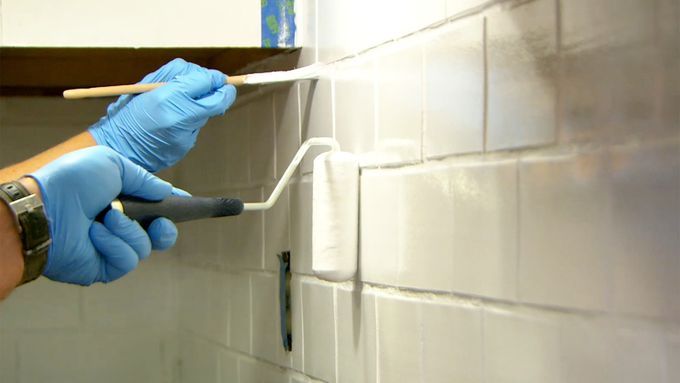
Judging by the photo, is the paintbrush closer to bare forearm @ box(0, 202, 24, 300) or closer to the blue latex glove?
the blue latex glove

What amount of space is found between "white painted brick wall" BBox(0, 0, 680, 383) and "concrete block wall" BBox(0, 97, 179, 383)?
706 mm

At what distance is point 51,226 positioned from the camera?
1.00 metres

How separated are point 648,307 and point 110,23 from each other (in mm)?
1064

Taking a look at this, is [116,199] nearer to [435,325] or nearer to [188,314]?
[435,325]

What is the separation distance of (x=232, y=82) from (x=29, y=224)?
50cm

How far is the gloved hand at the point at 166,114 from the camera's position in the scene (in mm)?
1328

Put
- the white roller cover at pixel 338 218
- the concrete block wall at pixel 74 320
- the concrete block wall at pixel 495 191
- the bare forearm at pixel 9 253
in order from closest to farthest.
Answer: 1. the concrete block wall at pixel 495 191
2. the bare forearm at pixel 9 253
3. the white roller cover at pixel 338 218
4. the concrete block wall at pixel 74 320

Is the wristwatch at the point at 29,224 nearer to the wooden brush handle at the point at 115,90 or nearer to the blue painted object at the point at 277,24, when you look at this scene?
the wooden brush handle at the point at 115,90

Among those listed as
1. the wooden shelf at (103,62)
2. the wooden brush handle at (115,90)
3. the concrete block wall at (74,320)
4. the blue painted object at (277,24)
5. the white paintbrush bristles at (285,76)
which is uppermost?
the blue painted object at (277,24)

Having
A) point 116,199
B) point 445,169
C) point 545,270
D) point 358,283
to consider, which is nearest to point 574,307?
point 545,270

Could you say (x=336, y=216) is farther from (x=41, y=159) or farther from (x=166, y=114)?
(x=41, y=159)

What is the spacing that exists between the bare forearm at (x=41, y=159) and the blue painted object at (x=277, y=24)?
358 mm

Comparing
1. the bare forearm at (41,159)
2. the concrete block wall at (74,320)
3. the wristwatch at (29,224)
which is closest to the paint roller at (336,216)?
the wristwatch at (29,224)

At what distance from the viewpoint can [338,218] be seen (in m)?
1.20
